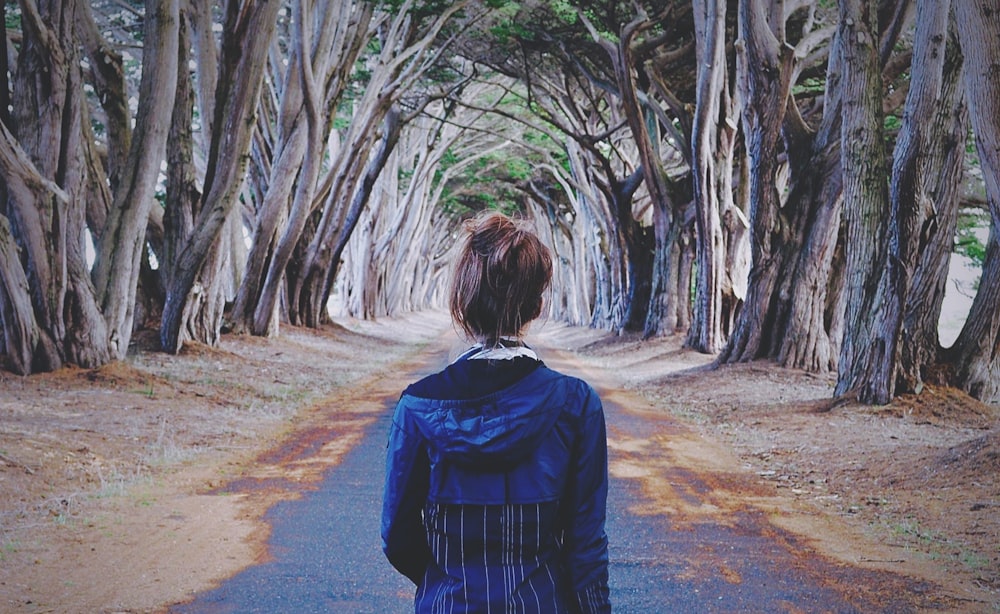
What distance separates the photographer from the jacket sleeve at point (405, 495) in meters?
2.33

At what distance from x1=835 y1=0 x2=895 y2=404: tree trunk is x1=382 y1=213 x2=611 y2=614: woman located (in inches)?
347

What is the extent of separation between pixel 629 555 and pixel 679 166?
1001 inches

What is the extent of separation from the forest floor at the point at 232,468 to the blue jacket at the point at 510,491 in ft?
1.29

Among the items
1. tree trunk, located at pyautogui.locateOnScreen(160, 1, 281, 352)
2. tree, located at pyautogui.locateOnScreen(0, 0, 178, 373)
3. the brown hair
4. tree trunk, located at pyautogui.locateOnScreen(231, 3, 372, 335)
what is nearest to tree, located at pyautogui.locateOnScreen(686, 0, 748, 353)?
tree trunk, located at pyautogui.locateOnScreen(231, 3, 372, 335)

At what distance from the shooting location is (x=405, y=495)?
2.38 metres

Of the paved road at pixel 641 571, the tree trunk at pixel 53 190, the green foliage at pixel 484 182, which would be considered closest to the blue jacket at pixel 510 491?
the paved road at pixel 641 571

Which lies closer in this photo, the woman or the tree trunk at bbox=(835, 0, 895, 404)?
the woman

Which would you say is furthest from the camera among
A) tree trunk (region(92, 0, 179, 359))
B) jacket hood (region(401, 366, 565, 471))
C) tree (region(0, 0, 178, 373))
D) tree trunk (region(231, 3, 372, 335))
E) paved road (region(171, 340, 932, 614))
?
tree trunk (region(231, 3, 372, 335))

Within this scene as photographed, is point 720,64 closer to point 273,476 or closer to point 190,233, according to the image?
point 190,233

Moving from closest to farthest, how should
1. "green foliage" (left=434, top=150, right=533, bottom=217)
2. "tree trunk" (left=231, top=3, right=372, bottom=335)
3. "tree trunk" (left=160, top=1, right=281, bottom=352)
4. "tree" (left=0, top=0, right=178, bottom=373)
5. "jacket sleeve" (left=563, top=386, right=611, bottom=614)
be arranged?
"jacket sleeve" (left=563, top=386, right=611, bottom=614)
"tree" (left=0, top=0, right=178, bottom=373)
"tree trunk" (left=160, top=1, right=281, bottom=352)
"tree trunk" (left=231, top=3, right=372, bottom=335)
"green foliage" (left=434, top=150, right=533, bottom=217)

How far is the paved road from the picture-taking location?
4.36 m

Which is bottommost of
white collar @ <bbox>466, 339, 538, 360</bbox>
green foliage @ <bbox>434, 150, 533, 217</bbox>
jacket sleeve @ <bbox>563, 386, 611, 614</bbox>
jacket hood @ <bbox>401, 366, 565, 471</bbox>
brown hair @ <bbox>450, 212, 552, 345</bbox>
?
jacket sleeve @ <bbox>563, 386, 611, 614</bbox>

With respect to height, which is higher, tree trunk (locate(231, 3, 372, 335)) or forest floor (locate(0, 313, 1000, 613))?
tree trunk (locate(231, 3, 372, 335))

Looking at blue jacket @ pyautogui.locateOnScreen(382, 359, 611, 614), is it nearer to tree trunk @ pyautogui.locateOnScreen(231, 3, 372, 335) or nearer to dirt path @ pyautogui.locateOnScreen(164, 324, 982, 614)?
dirt path @ pyautogui.locateOnScreen(164, 324, 982, 614)
